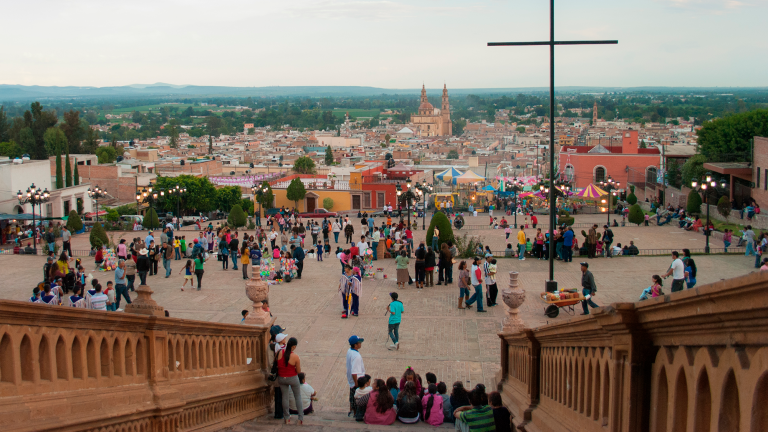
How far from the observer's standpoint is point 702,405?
8.57 ft

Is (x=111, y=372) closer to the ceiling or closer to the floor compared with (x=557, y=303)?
closer to the ceiling

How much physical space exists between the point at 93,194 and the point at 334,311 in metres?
32.4

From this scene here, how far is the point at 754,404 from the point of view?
2225 mm

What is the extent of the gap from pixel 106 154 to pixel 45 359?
87018mm

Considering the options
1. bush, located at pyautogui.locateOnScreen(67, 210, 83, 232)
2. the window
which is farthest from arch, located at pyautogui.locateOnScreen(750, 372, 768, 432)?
the window

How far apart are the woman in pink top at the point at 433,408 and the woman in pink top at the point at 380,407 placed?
400 mm

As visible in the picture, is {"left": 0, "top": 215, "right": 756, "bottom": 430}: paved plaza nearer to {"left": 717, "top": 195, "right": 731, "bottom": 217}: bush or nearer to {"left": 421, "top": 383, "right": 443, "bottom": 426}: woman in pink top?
{"left": 421, "top": 383, "right": 443, "bottom": 426}: woman in pink top

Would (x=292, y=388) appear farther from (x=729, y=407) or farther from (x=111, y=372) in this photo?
(x=729, y=407)

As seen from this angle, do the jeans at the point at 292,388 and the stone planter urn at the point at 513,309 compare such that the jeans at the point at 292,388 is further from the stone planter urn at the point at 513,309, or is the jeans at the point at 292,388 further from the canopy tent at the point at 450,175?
the canopy tent at the point at 450,175

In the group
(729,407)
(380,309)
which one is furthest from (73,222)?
(729,407)

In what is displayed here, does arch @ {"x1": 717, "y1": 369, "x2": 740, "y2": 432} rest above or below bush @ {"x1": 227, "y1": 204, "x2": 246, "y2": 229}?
above

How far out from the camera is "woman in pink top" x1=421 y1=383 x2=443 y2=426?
7328 mm

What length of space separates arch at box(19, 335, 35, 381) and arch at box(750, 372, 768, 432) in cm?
360

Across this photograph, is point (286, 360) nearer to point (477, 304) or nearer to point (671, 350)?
point (671, 350)
